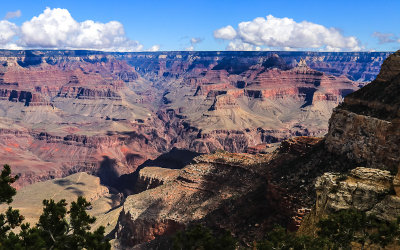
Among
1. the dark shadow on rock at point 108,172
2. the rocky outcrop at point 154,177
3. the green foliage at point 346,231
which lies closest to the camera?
the green foliage at point 346,231

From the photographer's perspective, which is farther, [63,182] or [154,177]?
[63,182]

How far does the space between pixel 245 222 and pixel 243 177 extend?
55.1 feet

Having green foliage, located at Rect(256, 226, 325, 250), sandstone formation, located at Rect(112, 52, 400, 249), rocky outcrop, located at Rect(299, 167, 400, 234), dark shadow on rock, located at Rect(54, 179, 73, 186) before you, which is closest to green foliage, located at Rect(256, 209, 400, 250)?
green foliage, located at Rect(256, 226, 325, 250)

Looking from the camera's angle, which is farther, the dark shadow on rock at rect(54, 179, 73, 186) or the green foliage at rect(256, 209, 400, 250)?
the dark shadow on rock at rect(54, 179, 73, 186)

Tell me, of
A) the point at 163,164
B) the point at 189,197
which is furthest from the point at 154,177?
the point at 163,164

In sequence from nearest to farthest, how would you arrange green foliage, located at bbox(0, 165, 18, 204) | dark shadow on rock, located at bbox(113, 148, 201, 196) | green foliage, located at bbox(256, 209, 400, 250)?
1. green foliage, located at bbox(256, 209, 400, 250)
2. green foliage, located at bbox(0, 165, 18, 204)
3. dark shadow on rock, located at bbox(113, 148, 201, 196)

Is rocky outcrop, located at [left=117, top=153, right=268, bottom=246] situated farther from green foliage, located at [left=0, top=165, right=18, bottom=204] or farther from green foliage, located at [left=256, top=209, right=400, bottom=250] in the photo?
green foliage, located at [left=0, top=165, right=18, bottom=204]

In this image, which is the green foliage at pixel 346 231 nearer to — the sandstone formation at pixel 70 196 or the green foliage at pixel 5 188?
the green foliage at pixel 5 188

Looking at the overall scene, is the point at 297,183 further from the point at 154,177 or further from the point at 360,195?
the point at 154,177

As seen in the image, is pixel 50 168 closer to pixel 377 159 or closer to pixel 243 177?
pixel 243 177

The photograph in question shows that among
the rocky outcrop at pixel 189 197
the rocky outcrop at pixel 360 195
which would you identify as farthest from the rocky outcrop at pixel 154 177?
the rocky outcrop at pixel 360 195

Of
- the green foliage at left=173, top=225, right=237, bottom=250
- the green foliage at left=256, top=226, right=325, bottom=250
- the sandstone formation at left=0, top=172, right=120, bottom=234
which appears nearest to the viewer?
the green foliage at left=256, top=226, right=325, bottom=250

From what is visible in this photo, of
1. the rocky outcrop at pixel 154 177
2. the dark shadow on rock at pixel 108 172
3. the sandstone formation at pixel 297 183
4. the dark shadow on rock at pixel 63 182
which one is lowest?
the dark shadow on rock at pixel 108 172

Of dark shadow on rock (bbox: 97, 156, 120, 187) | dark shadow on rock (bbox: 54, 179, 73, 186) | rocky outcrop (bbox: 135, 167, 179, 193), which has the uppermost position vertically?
rocky outcrop (bbox: 135, 167, 179, 193)
